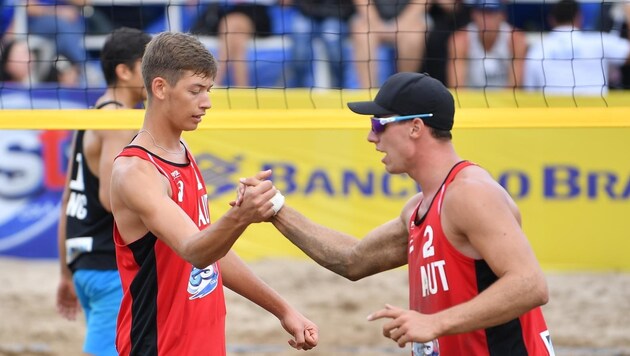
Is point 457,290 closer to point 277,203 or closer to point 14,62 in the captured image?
point 277,203

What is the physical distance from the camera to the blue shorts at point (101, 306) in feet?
17.5

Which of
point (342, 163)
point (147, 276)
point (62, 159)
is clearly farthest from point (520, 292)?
point (62, 159)

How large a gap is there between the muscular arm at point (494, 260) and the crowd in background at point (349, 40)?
5.96 metres

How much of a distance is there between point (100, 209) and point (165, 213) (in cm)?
176

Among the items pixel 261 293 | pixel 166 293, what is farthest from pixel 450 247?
pixel 166 293

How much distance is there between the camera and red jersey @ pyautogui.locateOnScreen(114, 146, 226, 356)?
3963 millimetres

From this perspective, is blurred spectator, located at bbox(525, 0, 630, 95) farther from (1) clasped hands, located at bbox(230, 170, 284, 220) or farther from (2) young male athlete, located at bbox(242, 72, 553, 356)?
(1) clasped hands, located at bbox(230, 170, 284, 220)

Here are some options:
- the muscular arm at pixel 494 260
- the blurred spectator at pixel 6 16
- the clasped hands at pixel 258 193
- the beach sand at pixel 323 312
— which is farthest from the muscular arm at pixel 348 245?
the blurred spectator at pixel 6 16

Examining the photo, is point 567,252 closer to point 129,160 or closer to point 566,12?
point 566,12

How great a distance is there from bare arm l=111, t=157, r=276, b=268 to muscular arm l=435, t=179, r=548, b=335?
0.70m

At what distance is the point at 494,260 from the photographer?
3545 mm

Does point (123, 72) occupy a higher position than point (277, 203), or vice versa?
point (123, 72)

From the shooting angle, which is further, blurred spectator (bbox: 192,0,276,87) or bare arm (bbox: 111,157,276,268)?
blurred spectator (bbox: 192,0,276,87)

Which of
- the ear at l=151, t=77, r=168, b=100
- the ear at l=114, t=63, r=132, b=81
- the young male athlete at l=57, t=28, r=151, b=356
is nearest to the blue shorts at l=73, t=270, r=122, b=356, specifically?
the young male athlete at l=57, t=28, r=151, b=356
